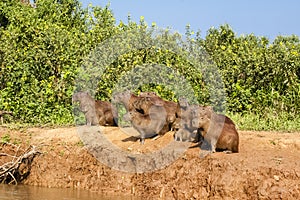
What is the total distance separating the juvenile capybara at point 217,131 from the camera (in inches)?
373

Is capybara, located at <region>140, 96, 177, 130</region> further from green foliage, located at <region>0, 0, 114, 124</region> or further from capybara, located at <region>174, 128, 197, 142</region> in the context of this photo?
green foliage, located at <region>0, 0, 114, 124</region>

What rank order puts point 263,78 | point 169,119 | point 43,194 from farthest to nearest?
point 263,78
point 169,119
point 43,194

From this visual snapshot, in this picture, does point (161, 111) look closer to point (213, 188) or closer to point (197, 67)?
point (213, 188)

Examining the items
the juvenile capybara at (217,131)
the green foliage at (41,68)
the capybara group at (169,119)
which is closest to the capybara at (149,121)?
the capybara group at (169,119)

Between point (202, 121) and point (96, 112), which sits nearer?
point (202, 121)

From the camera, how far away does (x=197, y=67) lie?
15.3 m

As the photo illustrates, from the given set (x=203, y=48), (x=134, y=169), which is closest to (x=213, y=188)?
(x=134, y=169)

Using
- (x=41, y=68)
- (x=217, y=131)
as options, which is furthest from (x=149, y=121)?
(x=41, y=68)

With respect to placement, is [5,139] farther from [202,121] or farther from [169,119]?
[202,121]

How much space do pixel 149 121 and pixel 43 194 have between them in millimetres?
2497

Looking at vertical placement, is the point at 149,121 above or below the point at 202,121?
above

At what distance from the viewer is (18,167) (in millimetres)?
11492

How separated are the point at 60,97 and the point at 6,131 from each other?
306cm

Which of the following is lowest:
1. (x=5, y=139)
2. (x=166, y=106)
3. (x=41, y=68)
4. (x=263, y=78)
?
(x=5, y=139)
